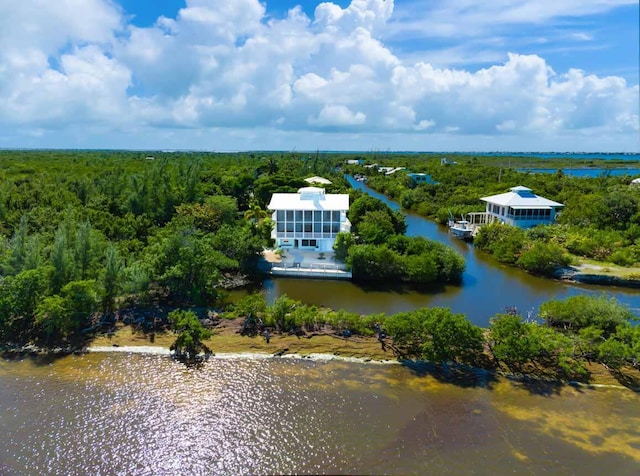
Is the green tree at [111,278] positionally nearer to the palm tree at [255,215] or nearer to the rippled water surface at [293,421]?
the rippled water surface at [293,421]

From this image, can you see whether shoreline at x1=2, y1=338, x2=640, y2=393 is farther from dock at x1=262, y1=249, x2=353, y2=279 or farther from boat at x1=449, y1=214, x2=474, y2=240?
boat at x1=449, y1=214, x2=474, y2=240

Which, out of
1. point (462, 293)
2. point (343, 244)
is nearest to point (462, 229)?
point (462, 293)

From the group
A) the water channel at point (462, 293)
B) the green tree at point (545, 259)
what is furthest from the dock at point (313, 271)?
the green tree at point (545, 259)

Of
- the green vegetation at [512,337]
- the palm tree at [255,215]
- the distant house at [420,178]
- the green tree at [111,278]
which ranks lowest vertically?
the green vegetation at [512,337]

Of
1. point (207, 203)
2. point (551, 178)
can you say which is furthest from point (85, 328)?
point (551, 178)

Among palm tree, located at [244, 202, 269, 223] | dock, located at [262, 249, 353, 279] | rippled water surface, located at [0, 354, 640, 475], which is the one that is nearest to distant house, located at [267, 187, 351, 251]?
dock, located at [262, 249, 353, 279]

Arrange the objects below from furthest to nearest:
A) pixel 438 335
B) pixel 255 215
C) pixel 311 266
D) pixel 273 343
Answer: pixel 255 215
pixel 311 266
pixel 273 343
pixel 438 335

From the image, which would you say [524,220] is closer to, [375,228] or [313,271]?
[375,228]
